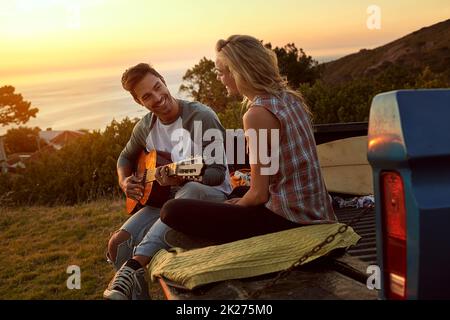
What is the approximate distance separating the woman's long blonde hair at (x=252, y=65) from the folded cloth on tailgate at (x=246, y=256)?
764mm

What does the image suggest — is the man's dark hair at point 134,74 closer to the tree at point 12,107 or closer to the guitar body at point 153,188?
the guitar body at point 153,188

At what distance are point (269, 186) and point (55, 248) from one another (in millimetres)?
4489

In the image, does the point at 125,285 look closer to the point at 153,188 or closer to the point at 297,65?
the point at 153,188

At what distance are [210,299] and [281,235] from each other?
23.1 inches

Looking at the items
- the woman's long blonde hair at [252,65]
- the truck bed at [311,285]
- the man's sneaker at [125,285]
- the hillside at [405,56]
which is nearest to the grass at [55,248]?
the man's sneaker at [125,285]

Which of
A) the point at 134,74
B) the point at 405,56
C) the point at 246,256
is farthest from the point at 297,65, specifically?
the point at 246,256

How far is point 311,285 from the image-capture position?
2.13 metres

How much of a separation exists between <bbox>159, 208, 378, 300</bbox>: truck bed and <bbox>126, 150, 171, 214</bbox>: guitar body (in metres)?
1.65

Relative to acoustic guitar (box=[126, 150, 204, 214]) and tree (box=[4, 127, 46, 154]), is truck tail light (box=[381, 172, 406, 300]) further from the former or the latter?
tree (box=[4, 127, 46, 154])

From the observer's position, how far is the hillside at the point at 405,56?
21938mm

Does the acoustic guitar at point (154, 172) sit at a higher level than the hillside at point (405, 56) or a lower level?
lower

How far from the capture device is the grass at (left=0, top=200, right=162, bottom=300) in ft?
17.1

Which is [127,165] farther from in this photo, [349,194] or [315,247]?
[315,247]

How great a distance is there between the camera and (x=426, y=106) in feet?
5.22
